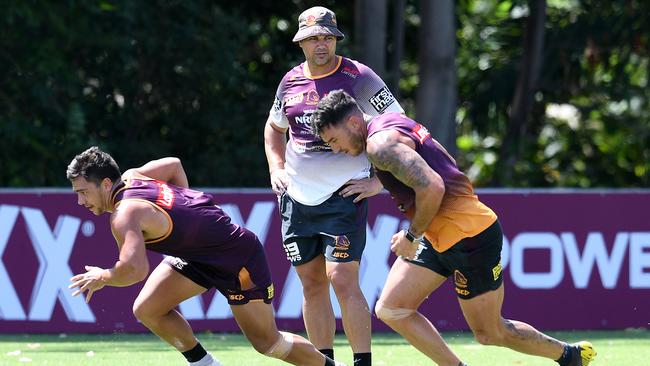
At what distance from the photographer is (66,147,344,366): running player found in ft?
21.5

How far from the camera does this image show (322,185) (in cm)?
755

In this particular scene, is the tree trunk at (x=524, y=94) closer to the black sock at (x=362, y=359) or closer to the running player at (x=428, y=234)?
the black sock at (x=362, y=359)

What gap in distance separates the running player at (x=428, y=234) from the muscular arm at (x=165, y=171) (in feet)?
3.19

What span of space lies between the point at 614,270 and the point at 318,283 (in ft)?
14.7

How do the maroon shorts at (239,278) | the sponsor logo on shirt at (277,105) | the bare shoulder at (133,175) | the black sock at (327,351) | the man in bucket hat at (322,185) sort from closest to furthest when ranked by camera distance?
the bare shoulder at (133,175)
the maroon shorts at (239,278)
the man in bucket hat at (322,185)
the black sock at (327,351)
the sponsor logo on shirt at (277,105)

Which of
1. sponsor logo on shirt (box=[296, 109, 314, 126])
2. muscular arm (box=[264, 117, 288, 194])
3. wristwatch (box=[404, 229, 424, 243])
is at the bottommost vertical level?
wristwatch (box=[404, 229, 424, 243])

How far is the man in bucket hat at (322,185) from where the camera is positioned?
294 inches

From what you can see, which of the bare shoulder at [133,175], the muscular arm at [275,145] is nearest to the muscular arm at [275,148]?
the muscular arm at [275,145]

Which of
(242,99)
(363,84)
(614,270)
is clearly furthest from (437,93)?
(363,84)

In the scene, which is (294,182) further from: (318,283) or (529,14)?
(529,14)

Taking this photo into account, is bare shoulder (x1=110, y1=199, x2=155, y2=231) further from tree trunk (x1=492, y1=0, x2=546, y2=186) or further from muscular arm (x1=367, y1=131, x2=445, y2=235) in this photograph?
tree trunk (x1=492, y1=0, x2=546, y2=186)

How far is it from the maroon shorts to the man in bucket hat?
0.48m

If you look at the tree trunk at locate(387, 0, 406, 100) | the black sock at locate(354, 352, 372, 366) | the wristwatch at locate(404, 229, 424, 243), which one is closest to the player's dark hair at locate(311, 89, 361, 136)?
the wristwatch at locate(404, 229, 424, 243)

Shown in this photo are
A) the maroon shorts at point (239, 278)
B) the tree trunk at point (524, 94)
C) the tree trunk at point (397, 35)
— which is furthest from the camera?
the tree trunk at point (524, 94)
